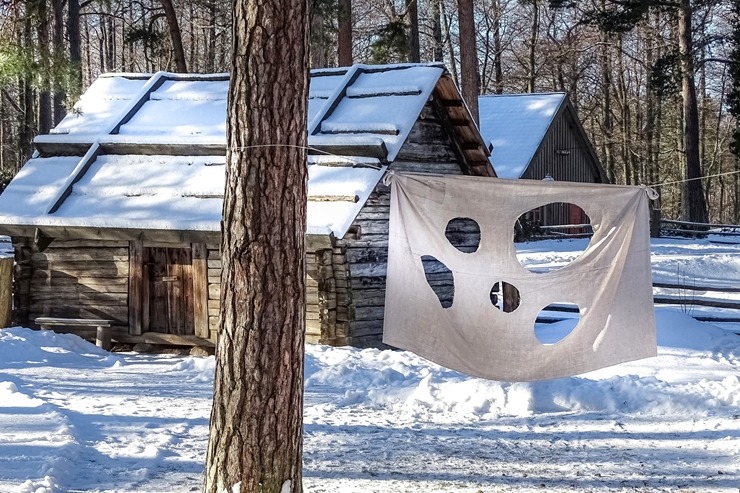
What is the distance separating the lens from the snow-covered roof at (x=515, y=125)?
97.9 ft

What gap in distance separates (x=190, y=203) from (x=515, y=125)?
20.7 meters

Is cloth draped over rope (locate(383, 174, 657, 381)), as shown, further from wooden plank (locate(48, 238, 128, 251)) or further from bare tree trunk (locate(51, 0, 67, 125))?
wooden plank (locate(48, 238, 128, 251))

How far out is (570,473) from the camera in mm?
6895

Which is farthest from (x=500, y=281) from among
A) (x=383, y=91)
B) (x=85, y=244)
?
(x=85, y=244)

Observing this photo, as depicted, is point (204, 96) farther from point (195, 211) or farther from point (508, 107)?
point (508, 107)

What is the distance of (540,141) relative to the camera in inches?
1207

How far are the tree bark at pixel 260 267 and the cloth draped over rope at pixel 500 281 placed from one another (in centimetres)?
265

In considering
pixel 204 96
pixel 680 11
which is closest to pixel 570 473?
pixel 204 96

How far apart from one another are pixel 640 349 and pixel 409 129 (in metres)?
5.76

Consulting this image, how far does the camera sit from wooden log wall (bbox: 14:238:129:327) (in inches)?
532

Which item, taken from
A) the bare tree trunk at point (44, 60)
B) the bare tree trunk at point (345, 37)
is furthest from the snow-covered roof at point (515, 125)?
the bare tree trunk at point (44, 60)

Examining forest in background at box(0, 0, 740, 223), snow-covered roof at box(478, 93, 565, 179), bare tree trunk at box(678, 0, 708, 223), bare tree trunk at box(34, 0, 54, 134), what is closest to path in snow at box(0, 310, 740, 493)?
bare tree trunk at box(34, 0, 54, 134)

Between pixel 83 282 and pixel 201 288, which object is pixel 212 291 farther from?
pixel 83 282

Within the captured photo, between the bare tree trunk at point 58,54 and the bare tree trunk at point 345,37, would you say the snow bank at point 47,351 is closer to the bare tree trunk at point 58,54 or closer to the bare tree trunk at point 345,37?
the bare tree trunk at point 58,54
